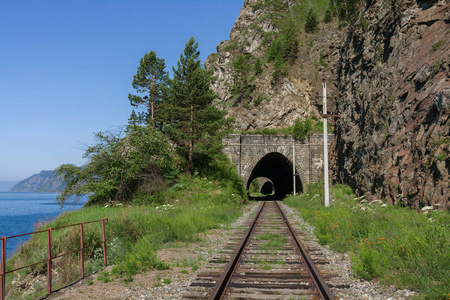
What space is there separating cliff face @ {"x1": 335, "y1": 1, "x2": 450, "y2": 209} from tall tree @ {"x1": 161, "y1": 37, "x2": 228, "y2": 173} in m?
9.36

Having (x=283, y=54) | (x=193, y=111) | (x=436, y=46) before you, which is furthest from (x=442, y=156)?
(x=283, y=54)

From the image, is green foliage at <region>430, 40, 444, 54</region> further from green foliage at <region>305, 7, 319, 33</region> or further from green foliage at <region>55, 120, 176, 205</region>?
green foliage at <region>305, 7, 319, 33</region>

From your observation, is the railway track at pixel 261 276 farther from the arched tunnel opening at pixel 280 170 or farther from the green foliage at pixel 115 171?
the arched tunnel opening at pixel 280 170

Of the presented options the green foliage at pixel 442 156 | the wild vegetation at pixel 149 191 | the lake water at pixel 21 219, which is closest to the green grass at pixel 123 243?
the wild vegetation at pixel 149 191

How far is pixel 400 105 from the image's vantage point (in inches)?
531

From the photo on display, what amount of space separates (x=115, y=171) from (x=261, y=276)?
1395 cm

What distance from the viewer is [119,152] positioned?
59.3ft

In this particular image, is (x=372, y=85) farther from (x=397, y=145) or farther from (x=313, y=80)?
(x=313, y=80)

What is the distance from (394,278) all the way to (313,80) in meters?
37.5

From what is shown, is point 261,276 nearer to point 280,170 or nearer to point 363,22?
point 363,22

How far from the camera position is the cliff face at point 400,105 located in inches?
385

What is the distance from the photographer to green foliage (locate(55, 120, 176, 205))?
17.3m

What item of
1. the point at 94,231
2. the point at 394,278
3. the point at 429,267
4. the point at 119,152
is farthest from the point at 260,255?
the point at 119,152

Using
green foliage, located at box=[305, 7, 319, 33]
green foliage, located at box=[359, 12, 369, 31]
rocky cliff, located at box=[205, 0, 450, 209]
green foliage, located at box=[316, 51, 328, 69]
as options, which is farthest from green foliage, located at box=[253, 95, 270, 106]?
green foliage, located at box=[359, 12, 369, 31]
